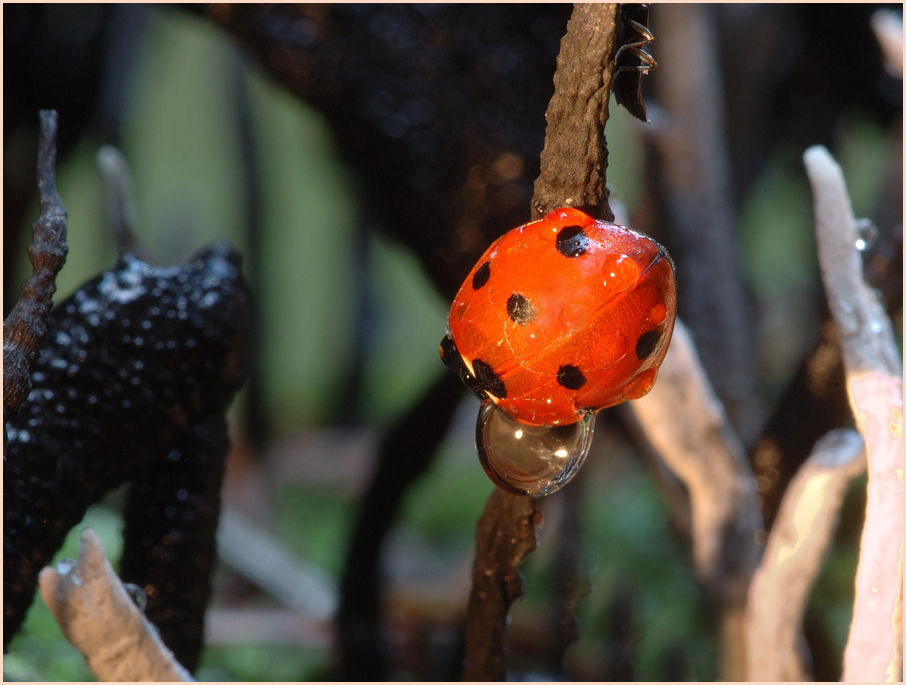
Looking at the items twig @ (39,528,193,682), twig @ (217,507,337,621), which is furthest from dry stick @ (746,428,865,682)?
twig @ (217,507,337,621)

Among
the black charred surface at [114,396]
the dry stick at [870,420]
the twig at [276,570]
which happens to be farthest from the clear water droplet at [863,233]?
the twig at [276,570]

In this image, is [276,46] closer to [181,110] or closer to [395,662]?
[395,662]

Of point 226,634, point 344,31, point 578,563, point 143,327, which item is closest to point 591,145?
point 143,327

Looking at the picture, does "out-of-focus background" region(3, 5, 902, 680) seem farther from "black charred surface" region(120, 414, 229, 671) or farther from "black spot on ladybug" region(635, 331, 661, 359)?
"black spot on ladybug" region(635, 331, 661, 359)

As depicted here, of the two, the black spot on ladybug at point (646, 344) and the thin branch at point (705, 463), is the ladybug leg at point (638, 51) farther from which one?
the thin branch at point (705, 463)

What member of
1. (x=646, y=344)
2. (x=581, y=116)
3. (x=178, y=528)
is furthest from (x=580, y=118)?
(x=178, y=528)

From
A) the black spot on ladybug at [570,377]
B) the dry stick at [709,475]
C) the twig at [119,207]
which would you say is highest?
the black spot on ladybug at [570,377]

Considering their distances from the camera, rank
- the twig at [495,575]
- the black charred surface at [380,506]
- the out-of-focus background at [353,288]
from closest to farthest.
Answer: the twig at [495,575] → the out-of-focus background at [353,288] → the black charred surface at [380,506]
